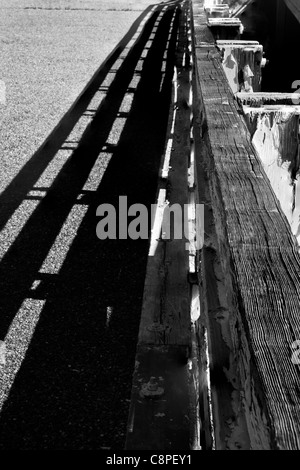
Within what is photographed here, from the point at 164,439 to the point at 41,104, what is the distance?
23.7ft

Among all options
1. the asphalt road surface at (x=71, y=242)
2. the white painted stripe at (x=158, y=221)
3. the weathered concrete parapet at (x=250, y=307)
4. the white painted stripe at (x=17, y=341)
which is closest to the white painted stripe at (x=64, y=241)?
the asphalt road surface at (x=71, y=242)

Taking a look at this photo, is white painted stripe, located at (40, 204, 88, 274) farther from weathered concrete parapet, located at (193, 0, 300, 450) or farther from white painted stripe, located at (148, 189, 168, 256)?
weathered concrete parapet, located at (193, 0, 300, 450)

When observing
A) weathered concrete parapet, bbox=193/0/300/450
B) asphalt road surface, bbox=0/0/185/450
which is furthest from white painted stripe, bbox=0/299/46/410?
weathered concrete parapet, bbox=193/0/300/450

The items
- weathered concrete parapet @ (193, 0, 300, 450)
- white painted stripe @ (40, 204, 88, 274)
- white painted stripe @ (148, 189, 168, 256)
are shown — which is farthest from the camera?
white painted stripe @ (40, 204, 88, 274)

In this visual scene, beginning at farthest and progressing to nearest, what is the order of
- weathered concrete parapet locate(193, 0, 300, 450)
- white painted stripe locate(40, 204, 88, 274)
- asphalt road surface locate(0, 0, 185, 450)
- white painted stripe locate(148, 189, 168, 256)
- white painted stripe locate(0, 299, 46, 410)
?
white painted stripe locate(40, 204, 88, 274), white painted stripe locate(148, 189, 168, 256), white painted stripe locate(0, 299, 46, 410), asphalt road surface locate(0, 0, 185, 450), weathered concrete parapet locate(193, 0, 300, 450)

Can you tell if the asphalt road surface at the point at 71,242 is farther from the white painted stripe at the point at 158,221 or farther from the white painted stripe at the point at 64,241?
the white painted stripe at the point at 158,221

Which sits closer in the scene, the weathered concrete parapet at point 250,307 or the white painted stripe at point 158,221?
the weathered concrete parapet at point 250,307

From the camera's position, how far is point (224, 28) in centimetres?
631

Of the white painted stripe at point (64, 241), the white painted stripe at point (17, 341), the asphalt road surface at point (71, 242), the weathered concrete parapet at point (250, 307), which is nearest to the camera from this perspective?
the weathered concrete parapet at point (250, 307)

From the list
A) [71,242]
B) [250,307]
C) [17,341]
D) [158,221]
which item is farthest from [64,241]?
[250,307]

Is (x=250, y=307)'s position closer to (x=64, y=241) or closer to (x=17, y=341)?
(x=17, y=341)

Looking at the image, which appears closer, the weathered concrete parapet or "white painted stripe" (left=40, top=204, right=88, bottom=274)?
the weathered concrete parapet

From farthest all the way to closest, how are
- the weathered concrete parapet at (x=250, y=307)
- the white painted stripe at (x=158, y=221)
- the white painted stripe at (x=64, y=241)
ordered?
the white painted stripe at (x=64, y=241) → the white painted stripe at (x=158, y=221) → the weathered concrete parapet at (x=250, y=307)

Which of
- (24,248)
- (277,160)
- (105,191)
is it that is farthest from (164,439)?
(105,191)
